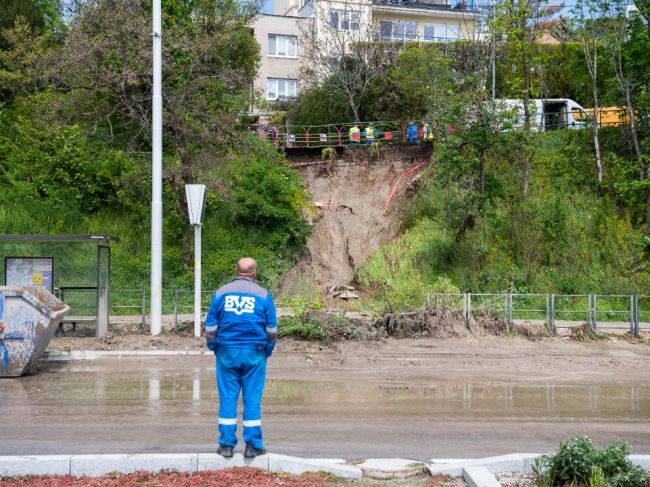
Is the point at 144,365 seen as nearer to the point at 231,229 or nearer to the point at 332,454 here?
the point at 332,454

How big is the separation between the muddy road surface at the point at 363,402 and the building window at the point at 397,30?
35157 millimetres

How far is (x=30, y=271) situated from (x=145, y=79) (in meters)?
9.28

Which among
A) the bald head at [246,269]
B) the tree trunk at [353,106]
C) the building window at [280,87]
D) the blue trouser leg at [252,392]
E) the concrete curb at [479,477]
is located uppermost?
the building window at [280,87]

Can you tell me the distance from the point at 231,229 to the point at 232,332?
24.6 m

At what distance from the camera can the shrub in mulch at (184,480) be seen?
276 inches

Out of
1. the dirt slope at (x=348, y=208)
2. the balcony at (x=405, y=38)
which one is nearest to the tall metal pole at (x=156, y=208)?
the dirt slope at (x=348, y=208)

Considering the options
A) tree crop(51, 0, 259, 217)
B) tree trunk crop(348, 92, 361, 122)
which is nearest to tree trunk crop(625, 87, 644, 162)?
tree trunk crop(348, 92, 361, 122)

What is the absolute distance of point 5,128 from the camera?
35.3 meters

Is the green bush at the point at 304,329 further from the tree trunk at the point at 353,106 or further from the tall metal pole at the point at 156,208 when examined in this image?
the tree trunk at the point at 353,106

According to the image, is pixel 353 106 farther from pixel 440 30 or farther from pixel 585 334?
pixel 585 334

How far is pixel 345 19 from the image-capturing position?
47.3 meters

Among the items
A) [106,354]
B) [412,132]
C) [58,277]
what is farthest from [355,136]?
[106,354]

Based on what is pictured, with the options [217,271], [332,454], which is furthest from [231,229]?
[332,454]

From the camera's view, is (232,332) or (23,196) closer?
(232,332)
